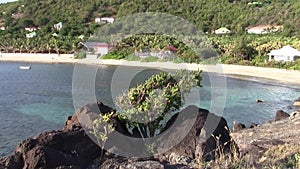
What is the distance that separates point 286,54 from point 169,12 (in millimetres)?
42850

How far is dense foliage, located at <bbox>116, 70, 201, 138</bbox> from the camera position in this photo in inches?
521

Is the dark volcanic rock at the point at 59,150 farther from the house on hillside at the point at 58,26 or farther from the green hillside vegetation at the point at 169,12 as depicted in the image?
the house on hillside at the point at 58,26

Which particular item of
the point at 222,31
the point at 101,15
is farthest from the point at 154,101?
the point at 101,15

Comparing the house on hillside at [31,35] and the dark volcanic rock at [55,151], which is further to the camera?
the house on hillside at [31,35]

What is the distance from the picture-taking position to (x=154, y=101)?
43.6 ft

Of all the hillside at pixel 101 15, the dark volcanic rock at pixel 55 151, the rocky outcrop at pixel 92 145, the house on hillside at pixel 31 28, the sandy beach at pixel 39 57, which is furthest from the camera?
the house on hillside at pixel 31 28

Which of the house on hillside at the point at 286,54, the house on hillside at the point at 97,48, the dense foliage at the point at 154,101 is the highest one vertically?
the house on hillside at the point at 97,48

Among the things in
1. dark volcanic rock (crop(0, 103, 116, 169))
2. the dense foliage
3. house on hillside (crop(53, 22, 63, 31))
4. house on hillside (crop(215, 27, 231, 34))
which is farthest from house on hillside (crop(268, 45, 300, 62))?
house on hillside (crop(53, 22, 63, 31))

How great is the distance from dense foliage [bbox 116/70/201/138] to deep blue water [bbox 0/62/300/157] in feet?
20.6

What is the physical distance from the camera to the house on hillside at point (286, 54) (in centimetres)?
5103

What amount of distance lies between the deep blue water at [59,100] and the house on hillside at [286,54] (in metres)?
6.72

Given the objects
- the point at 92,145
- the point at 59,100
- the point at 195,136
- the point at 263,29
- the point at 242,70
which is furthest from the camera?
the point at 263,29

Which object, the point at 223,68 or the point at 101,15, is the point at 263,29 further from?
the point at 101,15

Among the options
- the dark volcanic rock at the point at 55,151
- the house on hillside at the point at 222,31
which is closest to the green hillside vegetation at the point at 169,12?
the house on hillside at the point at 222,31
